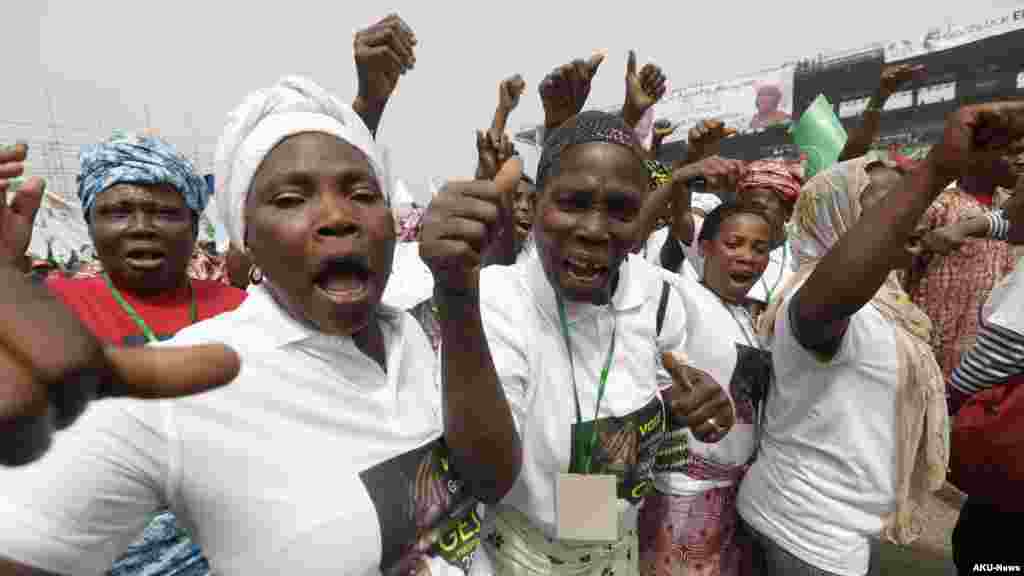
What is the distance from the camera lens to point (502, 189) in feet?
3.07

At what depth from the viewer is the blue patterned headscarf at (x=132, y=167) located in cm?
168

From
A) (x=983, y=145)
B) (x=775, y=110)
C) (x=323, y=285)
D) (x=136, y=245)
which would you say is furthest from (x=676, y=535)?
(x=775, y=110)

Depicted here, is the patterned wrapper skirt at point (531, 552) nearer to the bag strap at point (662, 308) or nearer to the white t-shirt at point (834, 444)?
the bag strap at point (662, 308)

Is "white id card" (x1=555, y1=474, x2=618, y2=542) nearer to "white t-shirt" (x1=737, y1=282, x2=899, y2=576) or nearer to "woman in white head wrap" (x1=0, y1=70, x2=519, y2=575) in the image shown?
"woman in white head wrap" (x1=0, y1=70, x2=519, y2=575)

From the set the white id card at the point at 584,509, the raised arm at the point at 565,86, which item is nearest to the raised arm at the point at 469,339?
the white id card at the point at 584,509

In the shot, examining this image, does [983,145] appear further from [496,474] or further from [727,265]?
[496,474]

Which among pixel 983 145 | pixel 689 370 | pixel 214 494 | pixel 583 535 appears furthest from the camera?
pixel 689 370

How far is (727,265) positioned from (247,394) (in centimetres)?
219

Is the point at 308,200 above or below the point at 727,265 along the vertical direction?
above

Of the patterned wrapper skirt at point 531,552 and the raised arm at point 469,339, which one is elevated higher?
the raised arm at point 469,339

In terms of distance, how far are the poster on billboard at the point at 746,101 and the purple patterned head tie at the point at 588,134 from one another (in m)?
22.8

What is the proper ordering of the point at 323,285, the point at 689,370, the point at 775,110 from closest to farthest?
1. the point at 323,285
2. the point at 689,370
3. the point at 775,110

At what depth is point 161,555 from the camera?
50.3 inches

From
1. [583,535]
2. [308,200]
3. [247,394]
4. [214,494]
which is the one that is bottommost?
[583,535]
